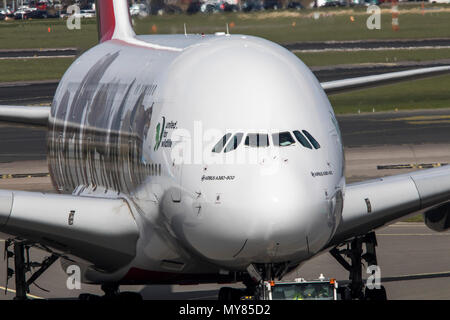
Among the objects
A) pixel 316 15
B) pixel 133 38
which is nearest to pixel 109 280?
pixel 133 38

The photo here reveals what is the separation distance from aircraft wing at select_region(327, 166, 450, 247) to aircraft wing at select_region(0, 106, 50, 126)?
1143cm

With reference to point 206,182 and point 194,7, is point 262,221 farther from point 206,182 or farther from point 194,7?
point 194,7

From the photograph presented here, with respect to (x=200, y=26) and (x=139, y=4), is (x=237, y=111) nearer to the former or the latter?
(x=139, y=4)

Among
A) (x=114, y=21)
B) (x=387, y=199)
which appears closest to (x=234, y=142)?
(x=387, y=199)

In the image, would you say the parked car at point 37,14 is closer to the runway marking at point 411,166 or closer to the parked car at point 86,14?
the parked car at point 86,14

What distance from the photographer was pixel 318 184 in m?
19.9

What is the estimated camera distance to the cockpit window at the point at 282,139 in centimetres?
2011

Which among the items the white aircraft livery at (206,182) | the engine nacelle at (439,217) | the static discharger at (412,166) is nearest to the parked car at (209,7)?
the static discharger at (412,166)

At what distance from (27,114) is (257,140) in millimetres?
14212

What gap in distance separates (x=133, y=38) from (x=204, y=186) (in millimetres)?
11494

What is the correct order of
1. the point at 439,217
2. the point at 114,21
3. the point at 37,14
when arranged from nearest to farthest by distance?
1. the point at 439,217
2. the point at 114,21
3. the point at 37,14

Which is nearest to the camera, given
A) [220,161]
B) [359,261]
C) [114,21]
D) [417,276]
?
[220,161]

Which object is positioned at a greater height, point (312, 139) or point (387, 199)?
point (312, 139)

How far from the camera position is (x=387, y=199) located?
2467 centimetres
